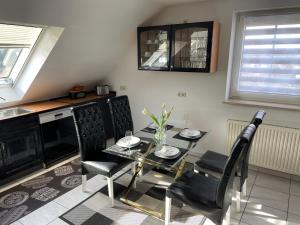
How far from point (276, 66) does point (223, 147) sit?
4.28 ft

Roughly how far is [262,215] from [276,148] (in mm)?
939

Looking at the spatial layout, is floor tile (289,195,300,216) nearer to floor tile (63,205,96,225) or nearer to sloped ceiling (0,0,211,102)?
floor tile (63,205,96,225)

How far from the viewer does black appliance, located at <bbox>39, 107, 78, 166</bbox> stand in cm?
313

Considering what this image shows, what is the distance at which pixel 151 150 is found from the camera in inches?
87.0

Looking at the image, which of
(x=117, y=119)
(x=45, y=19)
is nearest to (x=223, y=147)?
(x=117, y=119)

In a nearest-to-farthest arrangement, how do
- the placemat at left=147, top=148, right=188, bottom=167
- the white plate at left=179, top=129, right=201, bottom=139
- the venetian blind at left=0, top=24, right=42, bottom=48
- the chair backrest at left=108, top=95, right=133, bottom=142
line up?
the placemat at left=147, top=148, right=188, bottom=167, the white plate at left=179, top=129, right=201, bottom=139, the venetian blind at left=0, top=24, right=42, bottom=48, the chair backrest at left=108, top=95, right=133, bottom=142

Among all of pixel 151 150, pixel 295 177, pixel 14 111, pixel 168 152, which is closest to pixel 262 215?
pixel 295 177

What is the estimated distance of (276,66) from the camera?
2.87 m

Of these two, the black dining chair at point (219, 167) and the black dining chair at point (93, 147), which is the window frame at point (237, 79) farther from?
the black dining chair at point (93, 147)

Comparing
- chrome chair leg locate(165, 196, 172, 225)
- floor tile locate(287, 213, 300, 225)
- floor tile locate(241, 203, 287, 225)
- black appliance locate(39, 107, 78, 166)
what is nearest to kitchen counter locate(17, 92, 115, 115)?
black appliance locate(39, 107, 78, 166)

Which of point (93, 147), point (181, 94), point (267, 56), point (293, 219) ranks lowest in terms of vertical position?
point (293, 219)

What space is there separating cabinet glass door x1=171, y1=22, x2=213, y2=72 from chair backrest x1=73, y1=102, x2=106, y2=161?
1275 mm

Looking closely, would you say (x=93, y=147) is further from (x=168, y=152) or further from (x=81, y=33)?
(x=81, y=33)

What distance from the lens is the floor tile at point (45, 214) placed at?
2.15m
